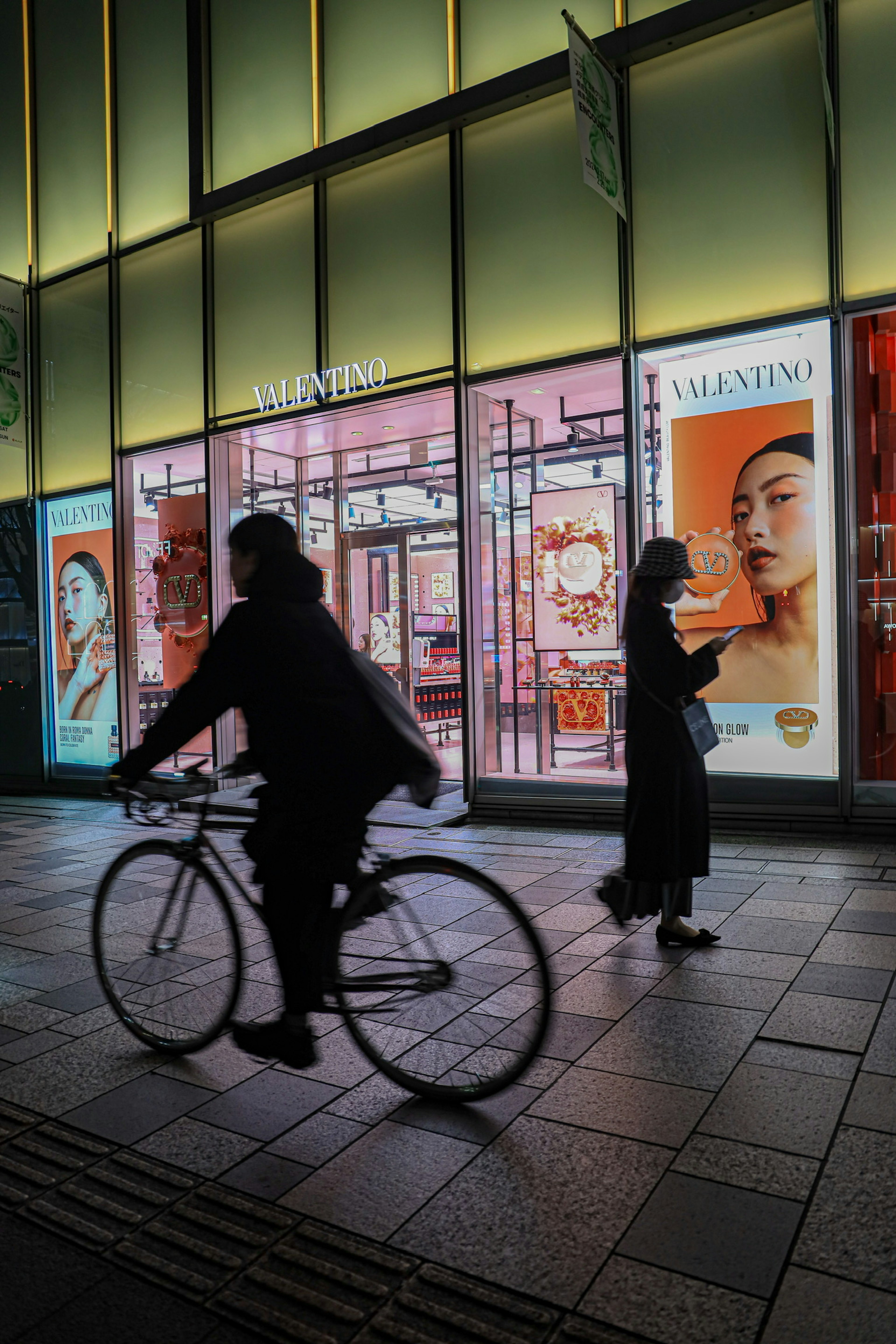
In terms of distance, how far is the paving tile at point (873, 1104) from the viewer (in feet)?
9.46

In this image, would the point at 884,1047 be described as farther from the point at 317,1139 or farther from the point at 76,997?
the point at 76,997

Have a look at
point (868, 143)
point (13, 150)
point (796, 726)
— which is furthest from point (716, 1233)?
point (13, 150)

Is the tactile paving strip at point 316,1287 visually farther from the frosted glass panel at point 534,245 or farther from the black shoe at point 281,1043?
the frosted glass panel at point 534,245

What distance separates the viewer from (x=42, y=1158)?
114 inches

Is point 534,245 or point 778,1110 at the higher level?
point 534,245

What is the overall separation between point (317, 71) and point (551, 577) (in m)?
5.24

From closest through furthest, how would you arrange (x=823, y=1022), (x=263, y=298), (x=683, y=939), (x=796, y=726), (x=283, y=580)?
1. (x=283, y=580)
2. (x=823, y=1022)
3. (x=683, y=939)
4. (x=796, y=726)
5. (x=263, y=298)

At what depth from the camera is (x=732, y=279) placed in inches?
282

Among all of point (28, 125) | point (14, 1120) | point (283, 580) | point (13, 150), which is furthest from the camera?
point (13, 150)

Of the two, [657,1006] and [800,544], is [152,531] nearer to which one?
[800,544]

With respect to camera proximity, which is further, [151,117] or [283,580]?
[151,117]

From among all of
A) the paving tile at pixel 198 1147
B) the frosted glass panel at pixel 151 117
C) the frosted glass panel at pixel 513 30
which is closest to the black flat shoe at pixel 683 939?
the paving tile at pixel 198 1147

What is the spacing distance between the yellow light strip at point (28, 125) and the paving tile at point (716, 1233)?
1236 centimetres

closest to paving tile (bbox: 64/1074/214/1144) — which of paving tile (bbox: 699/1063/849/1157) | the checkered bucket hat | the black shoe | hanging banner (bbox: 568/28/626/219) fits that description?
the black shoe
